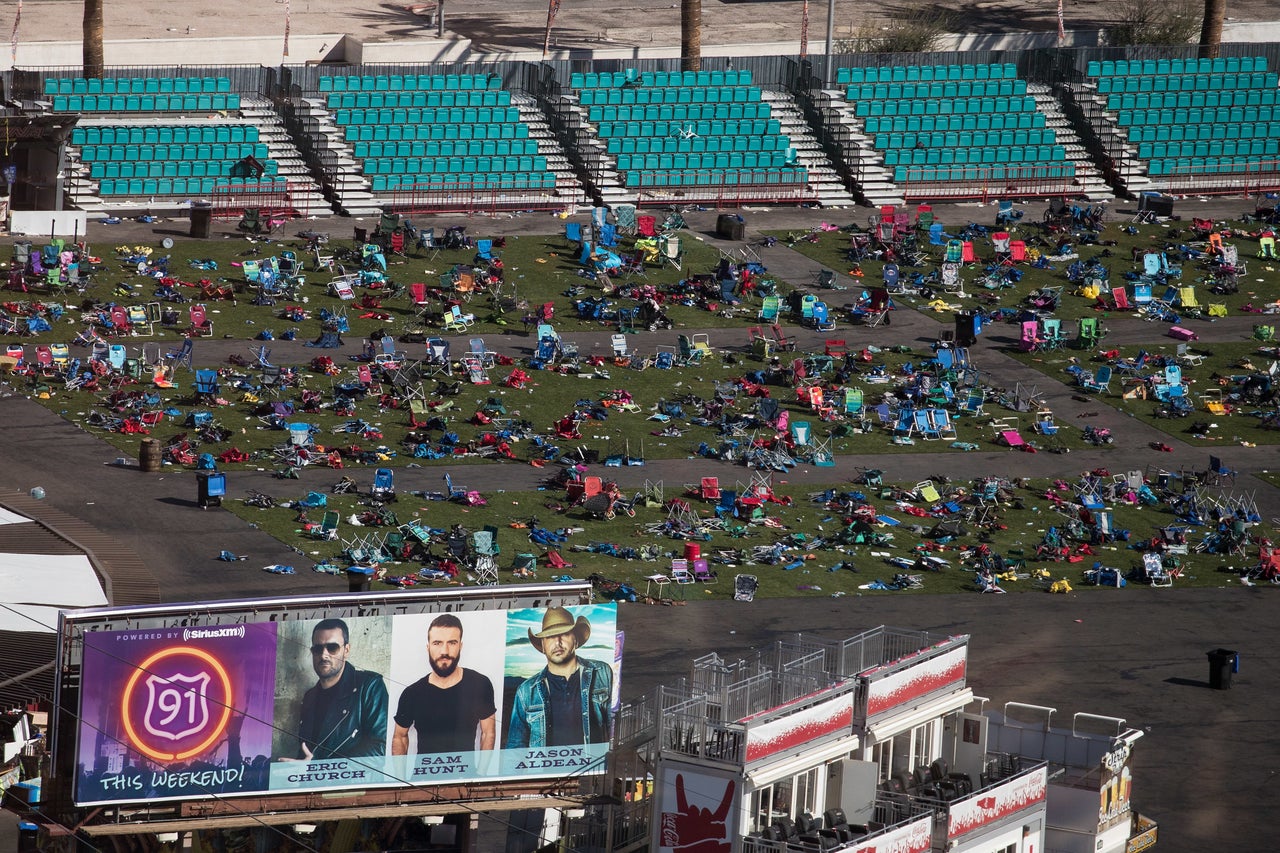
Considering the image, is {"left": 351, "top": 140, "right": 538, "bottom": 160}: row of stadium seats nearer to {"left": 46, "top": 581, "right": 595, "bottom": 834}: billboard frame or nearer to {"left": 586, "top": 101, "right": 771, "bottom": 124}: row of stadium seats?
{"left": 586, "top": 101, "right": 771, "bottom": 124}: row of stadium seats

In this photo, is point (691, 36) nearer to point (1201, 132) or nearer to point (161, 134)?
point (1201, 132)

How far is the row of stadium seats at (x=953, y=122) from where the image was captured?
77750mm

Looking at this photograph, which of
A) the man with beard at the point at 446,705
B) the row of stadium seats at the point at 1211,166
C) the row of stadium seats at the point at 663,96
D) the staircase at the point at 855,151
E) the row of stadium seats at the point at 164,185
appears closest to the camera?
the man with beard at the point at 446,705

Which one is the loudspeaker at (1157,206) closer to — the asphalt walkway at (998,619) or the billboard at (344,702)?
the asphalt walkway at (998,619)

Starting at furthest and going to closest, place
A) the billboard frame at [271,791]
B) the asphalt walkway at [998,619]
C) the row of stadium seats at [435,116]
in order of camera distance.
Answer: the row of stadium seats at [435,116]
the asphalt walkway at [998,619]
the billboard frame at [271,791]

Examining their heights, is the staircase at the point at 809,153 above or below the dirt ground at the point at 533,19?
below

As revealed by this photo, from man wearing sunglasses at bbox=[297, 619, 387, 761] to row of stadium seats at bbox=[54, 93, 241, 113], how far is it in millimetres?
42811

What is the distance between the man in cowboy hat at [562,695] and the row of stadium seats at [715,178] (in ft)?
142

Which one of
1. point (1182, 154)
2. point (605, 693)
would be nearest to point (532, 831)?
point (605, 693)

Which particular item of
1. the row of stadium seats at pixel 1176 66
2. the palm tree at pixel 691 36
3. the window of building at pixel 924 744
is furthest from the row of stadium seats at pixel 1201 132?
the window of building at pixel 924 744

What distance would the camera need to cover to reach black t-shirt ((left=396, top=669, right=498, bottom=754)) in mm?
31141

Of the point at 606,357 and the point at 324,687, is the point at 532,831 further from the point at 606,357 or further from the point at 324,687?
the point at 606,357

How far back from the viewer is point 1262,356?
64.7m

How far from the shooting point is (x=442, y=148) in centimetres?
7269
